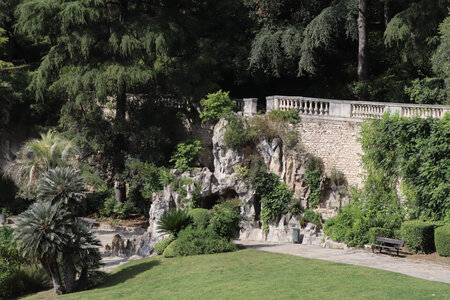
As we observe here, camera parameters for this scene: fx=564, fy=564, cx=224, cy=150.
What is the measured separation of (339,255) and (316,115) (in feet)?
25.3

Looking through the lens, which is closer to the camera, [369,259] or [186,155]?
[369,259]

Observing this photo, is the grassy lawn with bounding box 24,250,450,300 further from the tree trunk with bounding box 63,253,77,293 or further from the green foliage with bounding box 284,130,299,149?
the green foliage with bounding box 284,130,299,149

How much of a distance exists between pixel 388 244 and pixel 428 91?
8110mm

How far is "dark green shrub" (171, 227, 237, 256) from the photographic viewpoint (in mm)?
21203

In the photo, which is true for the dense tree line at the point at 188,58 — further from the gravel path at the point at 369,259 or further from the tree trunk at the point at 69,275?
the tree trunk at the point at 69,275

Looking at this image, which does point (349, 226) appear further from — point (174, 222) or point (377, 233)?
point (174, 222)

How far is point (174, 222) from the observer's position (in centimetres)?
2272

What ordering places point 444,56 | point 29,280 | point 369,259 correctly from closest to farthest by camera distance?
1. point 369,259
2. point 29,280
3. point 444,56

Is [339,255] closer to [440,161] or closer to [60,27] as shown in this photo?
[440,161]

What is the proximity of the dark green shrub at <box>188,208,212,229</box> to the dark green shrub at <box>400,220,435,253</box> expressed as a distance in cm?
767

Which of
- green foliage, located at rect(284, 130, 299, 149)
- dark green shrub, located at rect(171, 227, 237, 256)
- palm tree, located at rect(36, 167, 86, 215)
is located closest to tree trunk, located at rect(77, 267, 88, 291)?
palm tree, located at rect(36, 167, 86, 215)

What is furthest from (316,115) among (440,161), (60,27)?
(60,27)

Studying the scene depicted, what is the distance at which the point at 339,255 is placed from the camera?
66.0 feet

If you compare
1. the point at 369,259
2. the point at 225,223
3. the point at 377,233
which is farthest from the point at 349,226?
the point at 225,223
